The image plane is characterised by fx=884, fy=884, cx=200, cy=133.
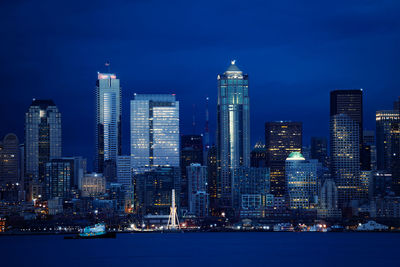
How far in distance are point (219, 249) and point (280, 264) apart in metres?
30.3

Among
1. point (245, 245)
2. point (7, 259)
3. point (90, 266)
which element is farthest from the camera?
point (245, 245)

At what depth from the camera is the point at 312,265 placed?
118 m

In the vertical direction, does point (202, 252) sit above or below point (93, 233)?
below

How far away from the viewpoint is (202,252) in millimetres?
143125

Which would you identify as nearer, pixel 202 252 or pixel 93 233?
pixel 202 252

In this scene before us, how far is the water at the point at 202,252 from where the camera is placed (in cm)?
12331

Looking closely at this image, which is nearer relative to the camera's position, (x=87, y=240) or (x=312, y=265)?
→ (x=312, y=265)

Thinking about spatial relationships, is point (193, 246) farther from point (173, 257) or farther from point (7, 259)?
point (7, 259)

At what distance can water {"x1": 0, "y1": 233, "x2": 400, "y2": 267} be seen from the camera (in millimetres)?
123312

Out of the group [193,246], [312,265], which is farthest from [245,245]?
[312,265]

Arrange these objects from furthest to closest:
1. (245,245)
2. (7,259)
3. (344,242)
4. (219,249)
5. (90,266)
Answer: (344,242) < (245,245) < (219,249) < (7,259) < (90,266)

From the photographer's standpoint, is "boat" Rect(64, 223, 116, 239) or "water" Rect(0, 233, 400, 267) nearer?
"water" Rect(0, 233, 400, 267)

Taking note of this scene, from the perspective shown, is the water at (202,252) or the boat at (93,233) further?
the boat at (93,233)

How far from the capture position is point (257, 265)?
119125 millimetres
